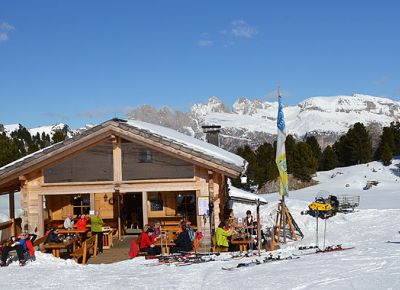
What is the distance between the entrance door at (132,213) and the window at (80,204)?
157cm

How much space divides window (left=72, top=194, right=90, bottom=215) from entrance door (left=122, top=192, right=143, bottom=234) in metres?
1.57

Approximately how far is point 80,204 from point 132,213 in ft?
7.14

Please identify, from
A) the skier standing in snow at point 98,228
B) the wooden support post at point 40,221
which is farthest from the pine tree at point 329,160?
the wooden support post at point 40,221

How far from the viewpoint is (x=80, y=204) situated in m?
18.2

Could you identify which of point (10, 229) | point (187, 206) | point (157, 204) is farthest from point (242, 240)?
point (10, 229)

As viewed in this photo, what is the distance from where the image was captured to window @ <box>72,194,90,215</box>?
59.5 feet

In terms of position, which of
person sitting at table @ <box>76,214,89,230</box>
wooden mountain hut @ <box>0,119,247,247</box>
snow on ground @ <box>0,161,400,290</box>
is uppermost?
wooden mountain hut @ <box>0,119,247,247</box>

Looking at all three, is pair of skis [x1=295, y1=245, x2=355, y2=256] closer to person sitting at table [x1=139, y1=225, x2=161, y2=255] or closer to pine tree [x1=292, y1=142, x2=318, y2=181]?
person sitting at table [x1=139, y1=225, x2=161, y2=255]

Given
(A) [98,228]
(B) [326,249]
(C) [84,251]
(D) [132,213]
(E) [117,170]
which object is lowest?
(B) [326,249]

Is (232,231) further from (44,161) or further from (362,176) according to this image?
(362,176)

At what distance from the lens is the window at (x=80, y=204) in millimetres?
18136

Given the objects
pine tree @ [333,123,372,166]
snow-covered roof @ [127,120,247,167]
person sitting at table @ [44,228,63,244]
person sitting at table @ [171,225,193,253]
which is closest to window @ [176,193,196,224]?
snow-covered roof @ [127,120,247,167]

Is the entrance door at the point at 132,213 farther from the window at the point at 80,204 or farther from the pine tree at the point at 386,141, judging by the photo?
the pine tree at the point at 386,141

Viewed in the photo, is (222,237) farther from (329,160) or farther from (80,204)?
(329,160)
